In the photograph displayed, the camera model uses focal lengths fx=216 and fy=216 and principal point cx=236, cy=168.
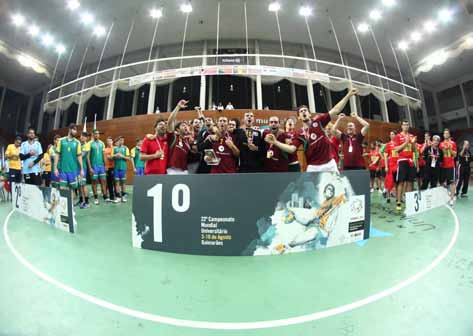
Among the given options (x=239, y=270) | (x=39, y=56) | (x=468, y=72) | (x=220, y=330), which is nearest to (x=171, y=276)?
(x=239, y=270)

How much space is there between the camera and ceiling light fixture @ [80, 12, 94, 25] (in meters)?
10.6

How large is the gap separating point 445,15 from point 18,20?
66.4 feet

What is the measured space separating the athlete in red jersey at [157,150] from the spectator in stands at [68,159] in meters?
2.40

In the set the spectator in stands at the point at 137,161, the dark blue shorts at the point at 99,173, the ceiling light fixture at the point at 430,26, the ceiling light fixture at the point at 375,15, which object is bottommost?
the dark blue shorts at the point at 99,173

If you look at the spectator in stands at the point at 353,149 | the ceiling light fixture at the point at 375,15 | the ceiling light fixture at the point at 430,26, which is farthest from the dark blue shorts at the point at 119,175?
the ceiling light fixture at the point at 430,26

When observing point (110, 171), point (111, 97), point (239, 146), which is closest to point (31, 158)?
point (110, 171)

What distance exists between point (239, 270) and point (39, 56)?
55.4 ft

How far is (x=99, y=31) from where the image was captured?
38.2 ft

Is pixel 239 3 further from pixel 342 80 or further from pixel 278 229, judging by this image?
pixel 278 229

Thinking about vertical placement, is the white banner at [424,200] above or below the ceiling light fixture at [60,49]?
below

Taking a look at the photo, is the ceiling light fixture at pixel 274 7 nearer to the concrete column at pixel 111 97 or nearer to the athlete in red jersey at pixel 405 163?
the concrete column at pixel 111 97

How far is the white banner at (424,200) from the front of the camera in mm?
4184

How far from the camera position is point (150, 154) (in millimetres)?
3545

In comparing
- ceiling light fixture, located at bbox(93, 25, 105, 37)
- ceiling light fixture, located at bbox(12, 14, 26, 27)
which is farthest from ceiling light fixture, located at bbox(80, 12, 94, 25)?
ceiling light fixture, located at bbox(12, 14, 26, 27)
